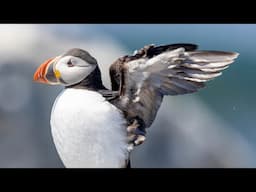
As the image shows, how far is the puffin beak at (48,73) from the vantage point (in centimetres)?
431

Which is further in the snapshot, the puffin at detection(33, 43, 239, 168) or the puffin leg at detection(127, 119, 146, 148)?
the puffin leg at detection(127, 119, 146, 148)

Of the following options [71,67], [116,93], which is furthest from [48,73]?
[116,93]

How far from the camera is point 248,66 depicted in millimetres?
4633

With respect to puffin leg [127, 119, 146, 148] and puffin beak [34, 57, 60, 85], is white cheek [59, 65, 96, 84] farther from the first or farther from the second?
puffin leg [127, 119, 146, 148]

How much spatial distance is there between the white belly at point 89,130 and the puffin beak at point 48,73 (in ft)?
0.47

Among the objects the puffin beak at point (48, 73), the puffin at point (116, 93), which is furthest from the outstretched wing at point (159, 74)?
the puffin beak at point (48, 73)

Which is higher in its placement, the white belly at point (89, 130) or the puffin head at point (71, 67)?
the puffin head at point (71, 67)

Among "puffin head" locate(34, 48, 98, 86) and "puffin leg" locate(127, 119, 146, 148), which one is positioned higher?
"puffin head" locate(34, 48, 98, 86)

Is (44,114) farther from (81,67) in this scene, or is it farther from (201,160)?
(201,160)

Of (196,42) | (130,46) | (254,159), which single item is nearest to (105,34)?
(130,46)

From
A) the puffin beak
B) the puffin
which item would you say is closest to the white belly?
the puffin

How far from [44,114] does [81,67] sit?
1.90 ft

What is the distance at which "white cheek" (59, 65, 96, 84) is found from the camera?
13.9 feet

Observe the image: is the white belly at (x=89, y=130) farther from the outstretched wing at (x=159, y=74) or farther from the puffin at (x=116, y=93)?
the outstretched wing at (x=159, y=74)
